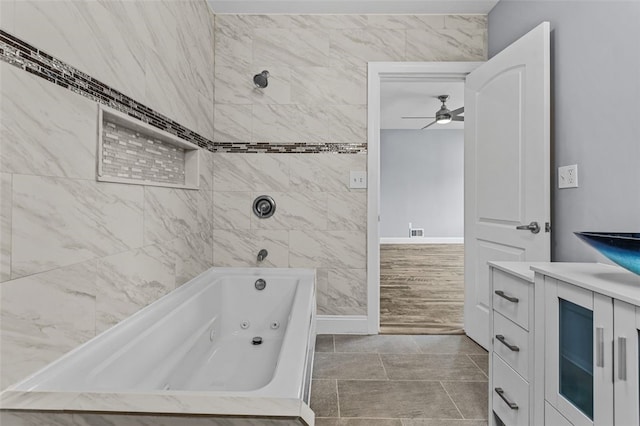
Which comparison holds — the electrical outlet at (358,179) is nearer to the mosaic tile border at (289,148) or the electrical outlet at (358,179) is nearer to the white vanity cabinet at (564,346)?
the mosaic tile border at (289,148)

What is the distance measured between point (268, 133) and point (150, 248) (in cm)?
141

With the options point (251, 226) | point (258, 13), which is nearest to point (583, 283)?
point (251, 226)

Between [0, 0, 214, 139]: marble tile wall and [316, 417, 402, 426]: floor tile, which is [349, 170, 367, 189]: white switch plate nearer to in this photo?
[0, 0, 214, 139]: marble tile wall

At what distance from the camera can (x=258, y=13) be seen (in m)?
2.91

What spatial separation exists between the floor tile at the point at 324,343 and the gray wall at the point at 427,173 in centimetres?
379

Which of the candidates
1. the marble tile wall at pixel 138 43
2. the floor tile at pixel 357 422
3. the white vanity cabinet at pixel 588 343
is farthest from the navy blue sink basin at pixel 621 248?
the marble tile wall at pixel 138 43

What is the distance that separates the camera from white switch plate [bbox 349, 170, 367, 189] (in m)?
2.91

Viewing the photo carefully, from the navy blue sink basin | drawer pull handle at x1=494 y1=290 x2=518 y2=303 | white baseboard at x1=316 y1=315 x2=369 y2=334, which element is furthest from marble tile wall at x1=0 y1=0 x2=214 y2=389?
the navy blue sink basin

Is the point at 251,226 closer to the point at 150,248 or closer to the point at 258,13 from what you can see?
the point at 150,248

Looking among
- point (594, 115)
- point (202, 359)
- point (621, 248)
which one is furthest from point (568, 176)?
point (202, 359)

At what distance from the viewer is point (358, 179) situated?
2916mm

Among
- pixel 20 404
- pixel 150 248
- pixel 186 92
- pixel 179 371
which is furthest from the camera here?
pixel 186 92

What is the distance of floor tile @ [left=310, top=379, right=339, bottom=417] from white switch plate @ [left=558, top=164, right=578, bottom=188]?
66.5 inches

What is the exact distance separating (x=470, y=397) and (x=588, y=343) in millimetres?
999
